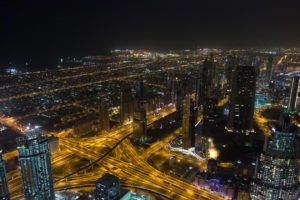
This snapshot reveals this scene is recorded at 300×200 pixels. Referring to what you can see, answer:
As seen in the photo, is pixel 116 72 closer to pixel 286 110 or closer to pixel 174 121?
pixel 174 121

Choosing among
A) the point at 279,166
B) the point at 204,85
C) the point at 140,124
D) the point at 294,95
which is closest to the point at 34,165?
the point at 140,124

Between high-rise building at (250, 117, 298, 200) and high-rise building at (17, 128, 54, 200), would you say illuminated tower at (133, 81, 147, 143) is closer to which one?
high-rise building at (17, 128, 54, 200)

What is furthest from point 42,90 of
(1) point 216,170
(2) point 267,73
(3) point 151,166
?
(2) point 267,73

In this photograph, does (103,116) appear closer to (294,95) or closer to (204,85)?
(204,85)

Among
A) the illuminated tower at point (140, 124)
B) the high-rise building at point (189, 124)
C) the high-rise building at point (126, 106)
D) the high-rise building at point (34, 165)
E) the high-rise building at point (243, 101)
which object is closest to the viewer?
the high-rise building at point (34, 165)

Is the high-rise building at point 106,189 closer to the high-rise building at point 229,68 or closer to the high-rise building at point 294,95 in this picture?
the high-rise building at point 294,95

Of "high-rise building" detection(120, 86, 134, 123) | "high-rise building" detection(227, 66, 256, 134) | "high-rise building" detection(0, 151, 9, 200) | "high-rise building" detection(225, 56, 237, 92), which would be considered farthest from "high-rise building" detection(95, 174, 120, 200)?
"high-rise building" detection(225, 56, 237, 92)

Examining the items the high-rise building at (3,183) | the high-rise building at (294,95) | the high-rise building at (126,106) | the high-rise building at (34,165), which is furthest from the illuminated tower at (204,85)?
the high-rise building at (3,183)

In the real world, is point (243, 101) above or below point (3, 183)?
above
